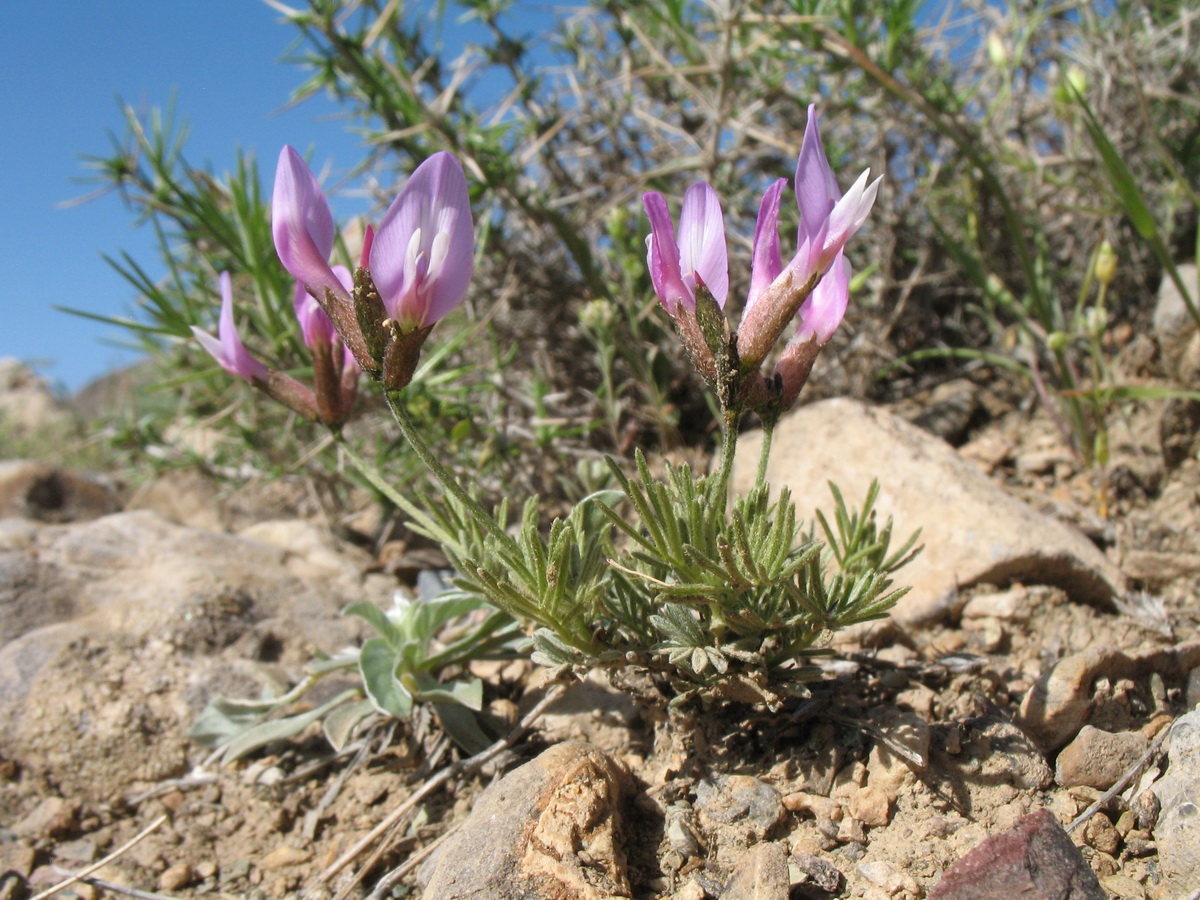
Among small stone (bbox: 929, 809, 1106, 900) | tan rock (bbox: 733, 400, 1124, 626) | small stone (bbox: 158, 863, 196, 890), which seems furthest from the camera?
tan rock (bbox: 733, 400, 1124, 626)

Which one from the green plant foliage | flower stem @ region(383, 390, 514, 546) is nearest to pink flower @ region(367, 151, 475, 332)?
flower stem @ region(383, 390, 514, 546)

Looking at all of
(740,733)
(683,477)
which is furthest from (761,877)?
(683,477)

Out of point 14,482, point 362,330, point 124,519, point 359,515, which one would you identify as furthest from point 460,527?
point 14,482

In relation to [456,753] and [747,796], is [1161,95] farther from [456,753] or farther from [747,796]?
[456,753]

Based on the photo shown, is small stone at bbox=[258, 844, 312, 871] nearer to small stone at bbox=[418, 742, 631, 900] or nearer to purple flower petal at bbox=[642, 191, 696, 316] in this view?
small stone at bbox=[418, 742, 631, 900]

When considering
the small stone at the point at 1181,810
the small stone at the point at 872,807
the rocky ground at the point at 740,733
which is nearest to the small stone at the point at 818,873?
the rocky ground at the point at 740,733

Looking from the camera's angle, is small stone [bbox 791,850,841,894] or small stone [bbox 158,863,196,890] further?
small stone [bbox 158,863,196,890]

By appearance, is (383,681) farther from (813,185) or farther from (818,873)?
(813,185)
